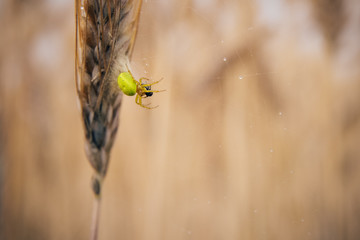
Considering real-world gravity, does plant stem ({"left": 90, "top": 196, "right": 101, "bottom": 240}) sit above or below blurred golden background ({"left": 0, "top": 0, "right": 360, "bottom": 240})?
below

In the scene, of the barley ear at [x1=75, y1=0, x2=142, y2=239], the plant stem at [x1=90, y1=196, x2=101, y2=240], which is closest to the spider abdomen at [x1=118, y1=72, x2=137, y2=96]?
the barley ear at [x1=75, y1=0, x2=142, y2=239]

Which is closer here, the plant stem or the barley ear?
the barley ear

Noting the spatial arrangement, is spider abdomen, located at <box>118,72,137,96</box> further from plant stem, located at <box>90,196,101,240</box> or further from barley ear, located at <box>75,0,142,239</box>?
plant stem, located at <box>90,196,101,240</box>

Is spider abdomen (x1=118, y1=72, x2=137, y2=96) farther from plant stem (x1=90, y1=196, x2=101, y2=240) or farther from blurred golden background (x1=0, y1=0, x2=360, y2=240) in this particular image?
A: plant stem (x1=90, y1=196, x2=101, y2=240)

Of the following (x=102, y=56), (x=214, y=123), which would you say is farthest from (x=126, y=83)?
(x=214, y=123)

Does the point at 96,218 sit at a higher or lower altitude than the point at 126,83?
lower

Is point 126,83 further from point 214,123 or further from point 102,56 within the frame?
point 214,123

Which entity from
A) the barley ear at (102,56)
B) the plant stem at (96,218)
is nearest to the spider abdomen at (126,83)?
the barley ear at (102,56)

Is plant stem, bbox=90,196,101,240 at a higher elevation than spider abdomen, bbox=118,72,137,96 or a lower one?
lower

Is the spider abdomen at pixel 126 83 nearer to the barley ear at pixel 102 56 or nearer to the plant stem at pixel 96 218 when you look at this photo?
the barley ear at pixel 102 56

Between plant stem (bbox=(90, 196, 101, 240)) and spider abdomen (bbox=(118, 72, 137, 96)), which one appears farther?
plant stem (bbox=(90, 196, 101, 240))
